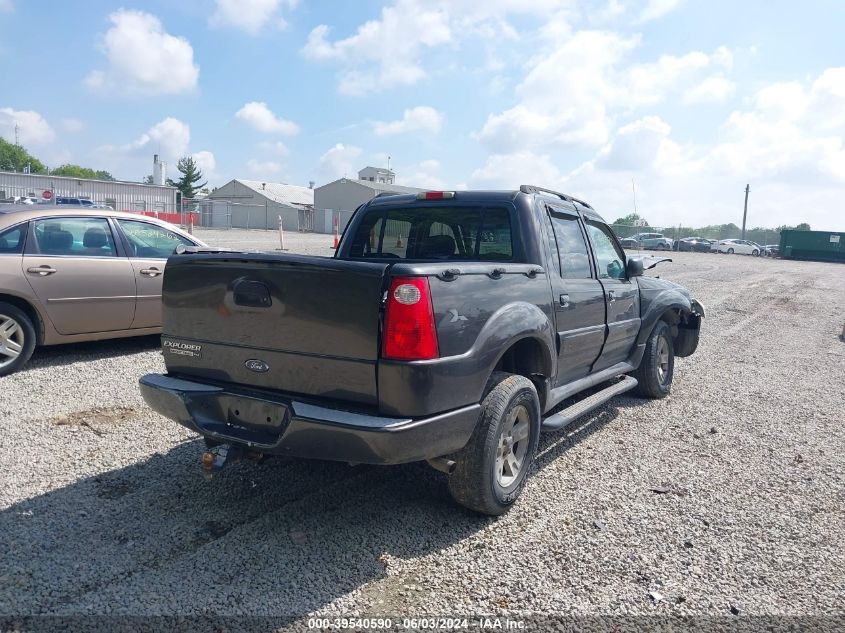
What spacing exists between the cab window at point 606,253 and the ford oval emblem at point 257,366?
2978mm

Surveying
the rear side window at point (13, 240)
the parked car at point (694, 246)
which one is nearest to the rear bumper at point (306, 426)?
the rear side window at point (13, 240)

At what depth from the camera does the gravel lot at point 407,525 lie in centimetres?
299

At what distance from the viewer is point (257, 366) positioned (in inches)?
137

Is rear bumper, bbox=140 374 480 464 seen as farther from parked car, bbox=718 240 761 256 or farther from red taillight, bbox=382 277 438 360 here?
parked car, bbox=718 240 761 256

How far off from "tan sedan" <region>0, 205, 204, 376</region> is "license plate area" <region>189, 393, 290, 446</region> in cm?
373

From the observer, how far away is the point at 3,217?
251 inches

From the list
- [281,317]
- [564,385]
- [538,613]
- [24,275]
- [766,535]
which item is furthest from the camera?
[24,275]

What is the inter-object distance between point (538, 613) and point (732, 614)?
906 millimetres

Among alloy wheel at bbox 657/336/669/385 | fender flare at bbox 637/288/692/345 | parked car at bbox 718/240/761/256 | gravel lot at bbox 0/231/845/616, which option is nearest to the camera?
gravel lot at bbox 0/231/845/616

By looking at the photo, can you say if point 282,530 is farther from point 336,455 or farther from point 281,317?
point 281,317

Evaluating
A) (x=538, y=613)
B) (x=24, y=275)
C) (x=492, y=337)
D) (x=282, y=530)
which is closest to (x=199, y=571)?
(x=282, y=530)

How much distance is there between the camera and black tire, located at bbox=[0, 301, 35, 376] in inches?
241

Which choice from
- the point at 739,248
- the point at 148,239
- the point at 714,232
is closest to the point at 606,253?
the point at 148,239

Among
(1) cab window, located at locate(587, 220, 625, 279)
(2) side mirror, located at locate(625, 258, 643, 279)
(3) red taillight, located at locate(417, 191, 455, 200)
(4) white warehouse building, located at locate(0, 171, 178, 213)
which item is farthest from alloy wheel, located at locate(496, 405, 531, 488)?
(4) white warehouse building, located at locate(0, 171, 178, 213)
